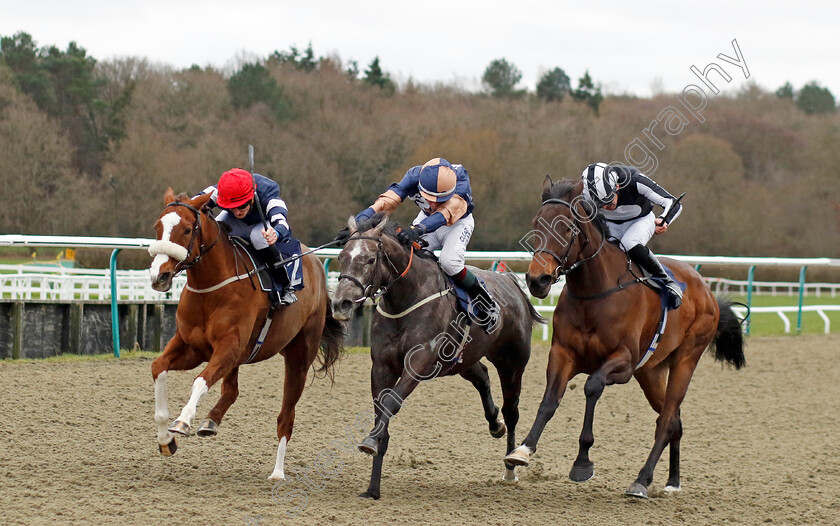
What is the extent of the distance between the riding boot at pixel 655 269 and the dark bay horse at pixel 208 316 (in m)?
2.18

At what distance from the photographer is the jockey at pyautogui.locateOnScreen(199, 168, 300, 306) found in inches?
213

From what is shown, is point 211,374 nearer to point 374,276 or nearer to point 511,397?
point 374,276

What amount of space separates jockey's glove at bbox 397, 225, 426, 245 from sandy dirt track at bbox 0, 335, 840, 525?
145 cm

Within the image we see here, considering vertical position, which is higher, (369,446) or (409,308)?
(409,308)

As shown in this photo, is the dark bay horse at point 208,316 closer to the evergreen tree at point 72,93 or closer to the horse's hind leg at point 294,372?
the horse's hind leg at point 294,372

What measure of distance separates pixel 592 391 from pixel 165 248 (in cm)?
246

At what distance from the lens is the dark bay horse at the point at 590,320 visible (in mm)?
→ 5016

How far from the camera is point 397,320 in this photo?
5156 mm

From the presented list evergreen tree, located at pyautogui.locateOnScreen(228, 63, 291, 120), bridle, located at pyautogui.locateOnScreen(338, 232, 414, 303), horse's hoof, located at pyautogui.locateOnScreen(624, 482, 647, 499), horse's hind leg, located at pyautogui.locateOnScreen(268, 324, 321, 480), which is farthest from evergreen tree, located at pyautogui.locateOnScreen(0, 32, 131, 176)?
horse's hoof, located at pyautogui.locateOnScreen(624, 482, 647, 499)

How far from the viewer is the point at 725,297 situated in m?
6.97

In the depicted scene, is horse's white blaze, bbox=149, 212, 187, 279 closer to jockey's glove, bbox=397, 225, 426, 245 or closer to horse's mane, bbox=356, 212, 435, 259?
horse's mane, bbox=356, 212, 435, 259

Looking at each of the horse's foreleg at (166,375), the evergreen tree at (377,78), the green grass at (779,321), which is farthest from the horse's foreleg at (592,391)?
the evergreen tree at (377,78)

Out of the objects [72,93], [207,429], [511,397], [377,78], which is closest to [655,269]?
[511,397]

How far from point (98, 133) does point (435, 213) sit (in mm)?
28635
